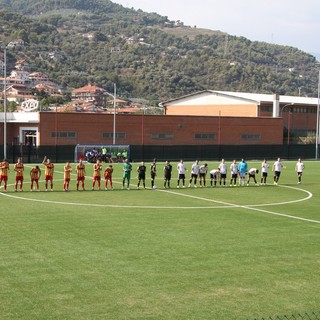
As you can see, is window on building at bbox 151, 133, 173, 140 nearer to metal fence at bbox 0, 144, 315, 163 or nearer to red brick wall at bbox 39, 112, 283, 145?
red brick wall at bbox 39, 112, 283, 145

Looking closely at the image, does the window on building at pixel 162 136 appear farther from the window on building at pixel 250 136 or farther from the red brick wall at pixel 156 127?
the window on building at pixel 250 136

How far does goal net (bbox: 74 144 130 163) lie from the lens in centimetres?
5831

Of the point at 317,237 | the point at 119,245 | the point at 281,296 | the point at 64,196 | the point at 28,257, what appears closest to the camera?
the point at 281,296

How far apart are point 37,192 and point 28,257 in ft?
51.7

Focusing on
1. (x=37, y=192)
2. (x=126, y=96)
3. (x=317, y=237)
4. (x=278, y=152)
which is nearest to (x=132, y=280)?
(x=317, y=237)

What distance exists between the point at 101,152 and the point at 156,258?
43.3m

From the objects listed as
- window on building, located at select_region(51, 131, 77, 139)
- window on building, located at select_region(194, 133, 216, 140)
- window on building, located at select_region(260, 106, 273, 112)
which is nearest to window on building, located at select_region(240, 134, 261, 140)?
window on building, located at select_region(194, 133, 216, 140)

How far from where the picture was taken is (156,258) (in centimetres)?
1659

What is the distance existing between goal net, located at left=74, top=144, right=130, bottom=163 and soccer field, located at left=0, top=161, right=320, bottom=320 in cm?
2866

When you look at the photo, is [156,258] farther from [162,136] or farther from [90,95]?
[90,95]

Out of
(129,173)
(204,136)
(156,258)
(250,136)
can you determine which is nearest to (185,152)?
(204,136)

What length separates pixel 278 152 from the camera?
236 feet

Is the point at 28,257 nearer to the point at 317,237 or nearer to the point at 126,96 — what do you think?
the point at 317,237

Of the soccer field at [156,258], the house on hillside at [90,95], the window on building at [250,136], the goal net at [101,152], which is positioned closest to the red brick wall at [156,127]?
the window on building at [250,136]
